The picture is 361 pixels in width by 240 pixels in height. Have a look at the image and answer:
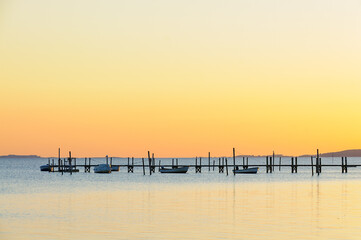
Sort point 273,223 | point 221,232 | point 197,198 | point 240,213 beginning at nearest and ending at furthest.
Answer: point 221,232 < point 273,223 < point 240,213 < point 197,198

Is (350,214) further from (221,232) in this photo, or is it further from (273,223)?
(221,232)

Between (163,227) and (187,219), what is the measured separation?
3.01 metres

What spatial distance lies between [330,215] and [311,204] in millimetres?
6547

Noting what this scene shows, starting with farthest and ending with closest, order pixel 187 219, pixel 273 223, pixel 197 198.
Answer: pixel 197 198, pixel 187 219, pixel 273 223

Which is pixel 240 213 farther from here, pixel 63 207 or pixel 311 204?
pixel 63 207

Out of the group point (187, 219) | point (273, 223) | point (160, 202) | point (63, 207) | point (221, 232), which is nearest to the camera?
point (221, 232)

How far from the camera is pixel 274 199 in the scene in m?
43.9

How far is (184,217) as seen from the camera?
32.8 m

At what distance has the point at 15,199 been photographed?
4697 centimetres

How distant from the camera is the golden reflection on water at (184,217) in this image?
27078 mm

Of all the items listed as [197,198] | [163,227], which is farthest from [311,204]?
[163,227]

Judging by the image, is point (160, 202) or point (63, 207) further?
point (160, 202)

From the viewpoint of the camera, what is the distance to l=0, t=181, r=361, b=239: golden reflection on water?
27.1m

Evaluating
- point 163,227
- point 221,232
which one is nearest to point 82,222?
point 163,227
